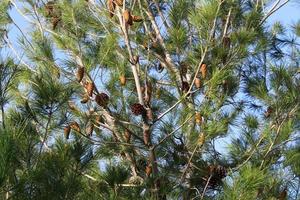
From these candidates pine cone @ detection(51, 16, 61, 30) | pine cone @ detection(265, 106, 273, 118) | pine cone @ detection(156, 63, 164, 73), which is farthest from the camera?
pine cone @ detection(156, 63, 164, 73)

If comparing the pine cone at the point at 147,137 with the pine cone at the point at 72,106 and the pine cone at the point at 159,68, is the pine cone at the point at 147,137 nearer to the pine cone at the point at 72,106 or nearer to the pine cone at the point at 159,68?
the pine cone at the point at 72,106

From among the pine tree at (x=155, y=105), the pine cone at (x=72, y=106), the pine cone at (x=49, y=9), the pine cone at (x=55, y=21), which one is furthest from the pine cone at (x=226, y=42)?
the pine cone at (x=49, y=9)

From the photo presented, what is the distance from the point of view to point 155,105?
114 inches

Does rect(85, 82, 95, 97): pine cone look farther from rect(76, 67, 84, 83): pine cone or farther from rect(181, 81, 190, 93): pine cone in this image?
rect(181, 81, 190, 93): pine cone

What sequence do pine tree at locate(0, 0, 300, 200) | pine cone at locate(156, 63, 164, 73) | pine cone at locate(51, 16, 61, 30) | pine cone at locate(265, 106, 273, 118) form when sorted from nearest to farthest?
pine tree at locate(0, 0, 300, 200), pine cone at locate(265, 106, 273, 118), pine cone at locate(51, 16, 61, 30), pine cone at locate(156, 63, 164, 73)

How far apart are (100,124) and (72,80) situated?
9.5 inches

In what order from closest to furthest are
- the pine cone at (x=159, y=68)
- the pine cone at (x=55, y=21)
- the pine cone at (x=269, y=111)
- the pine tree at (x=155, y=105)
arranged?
the pine tree at (x=155, y=105) → the pine cone at (x=269, y=111) → the pine cone at (x=55, y=21) → the pine cone at (x=159, y=68)

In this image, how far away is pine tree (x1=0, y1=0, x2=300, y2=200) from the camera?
212 centimetres

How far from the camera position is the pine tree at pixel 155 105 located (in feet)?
6.95

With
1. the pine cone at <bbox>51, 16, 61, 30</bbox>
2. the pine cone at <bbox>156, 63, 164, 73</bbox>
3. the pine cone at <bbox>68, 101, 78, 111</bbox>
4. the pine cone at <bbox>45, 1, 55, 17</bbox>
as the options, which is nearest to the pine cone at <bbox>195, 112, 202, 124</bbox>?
the pine cone at <bbox>68, 101, 78, 111</bbox>

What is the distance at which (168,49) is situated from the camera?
303 centimetres

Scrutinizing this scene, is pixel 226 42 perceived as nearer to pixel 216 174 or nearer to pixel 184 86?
pixel 184 86

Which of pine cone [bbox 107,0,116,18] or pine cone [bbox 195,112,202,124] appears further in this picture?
pine cone [bbox 107,0,116,18]

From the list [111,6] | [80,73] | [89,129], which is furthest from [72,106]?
[111,6]
